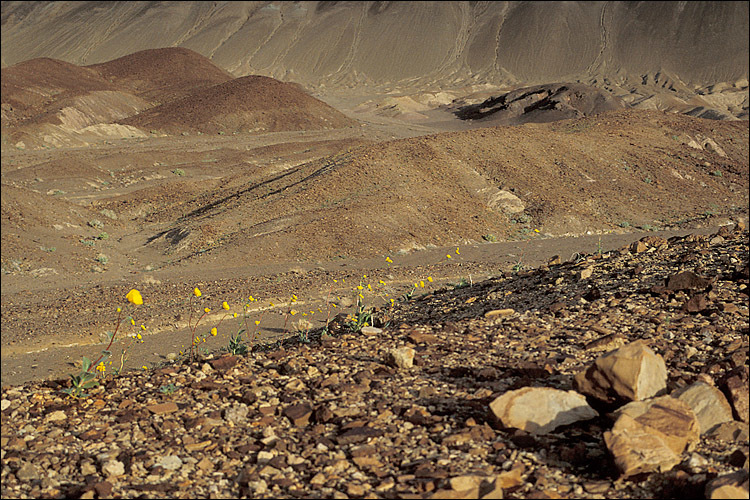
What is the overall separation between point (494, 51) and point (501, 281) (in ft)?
319

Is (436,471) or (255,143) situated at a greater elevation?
(436,471)

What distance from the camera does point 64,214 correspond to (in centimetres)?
1057

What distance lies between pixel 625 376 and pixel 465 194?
15.2m

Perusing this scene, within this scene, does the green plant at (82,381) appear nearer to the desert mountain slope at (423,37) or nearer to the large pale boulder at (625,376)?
the large pale boulder at (625,376)

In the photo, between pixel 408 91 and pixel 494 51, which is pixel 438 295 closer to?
pixel 408 91

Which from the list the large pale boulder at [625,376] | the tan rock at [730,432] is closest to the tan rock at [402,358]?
the large pale boulder at [625,376]

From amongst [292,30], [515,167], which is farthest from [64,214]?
[292,30]

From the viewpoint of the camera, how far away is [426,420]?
3537 millimetres

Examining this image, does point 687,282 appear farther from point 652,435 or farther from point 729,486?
point 729,486

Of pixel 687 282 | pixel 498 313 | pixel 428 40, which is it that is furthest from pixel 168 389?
pixel 428 40

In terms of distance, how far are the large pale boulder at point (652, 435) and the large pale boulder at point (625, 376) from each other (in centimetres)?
A: 14

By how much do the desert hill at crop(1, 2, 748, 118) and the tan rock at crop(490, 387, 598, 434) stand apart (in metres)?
77.2

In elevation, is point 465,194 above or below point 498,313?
below

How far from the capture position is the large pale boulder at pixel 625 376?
132 inches
